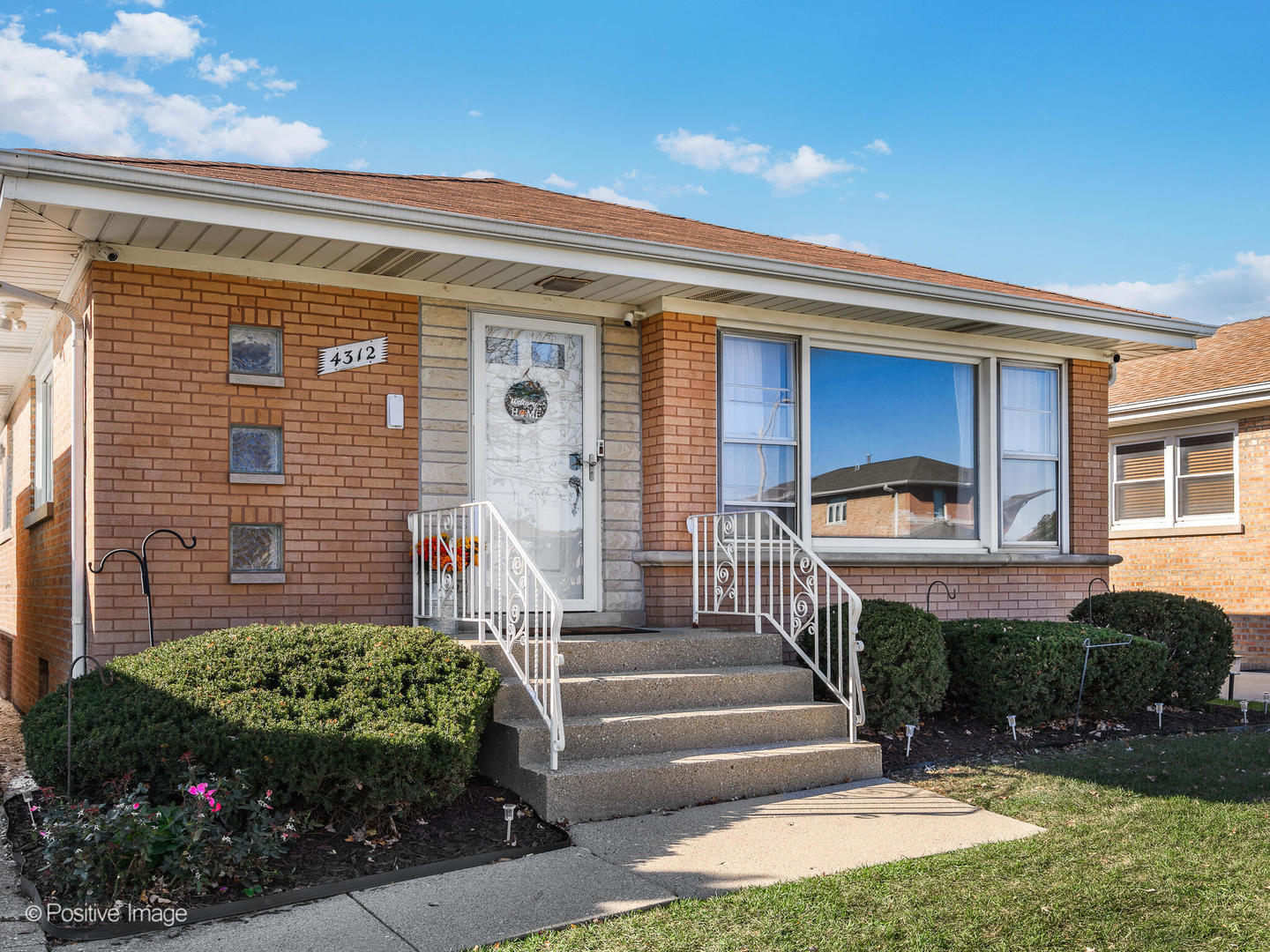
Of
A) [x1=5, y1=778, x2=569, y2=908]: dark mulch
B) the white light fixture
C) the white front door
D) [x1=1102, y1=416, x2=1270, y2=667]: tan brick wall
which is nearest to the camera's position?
[x1=5, y1=778, x2=569, y2=908]: dark mulch

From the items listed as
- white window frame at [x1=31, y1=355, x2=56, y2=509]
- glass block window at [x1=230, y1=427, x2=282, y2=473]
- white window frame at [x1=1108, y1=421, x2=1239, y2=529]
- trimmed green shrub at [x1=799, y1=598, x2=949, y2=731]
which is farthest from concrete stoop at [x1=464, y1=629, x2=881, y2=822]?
white window frame at [x1=1108, y1=421, x2=1239, y2=529]

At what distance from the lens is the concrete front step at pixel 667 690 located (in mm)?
5512

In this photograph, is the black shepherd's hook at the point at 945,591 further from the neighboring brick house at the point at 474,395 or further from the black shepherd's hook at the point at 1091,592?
the black shepherd's hook at the point at 1091,592

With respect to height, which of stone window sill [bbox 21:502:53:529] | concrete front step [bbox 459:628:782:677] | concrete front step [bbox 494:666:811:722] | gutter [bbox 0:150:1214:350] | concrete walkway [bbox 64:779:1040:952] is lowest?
concrete walkway [bbox 64:779:1040:952]

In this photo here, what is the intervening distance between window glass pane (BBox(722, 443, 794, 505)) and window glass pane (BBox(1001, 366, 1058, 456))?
222cm

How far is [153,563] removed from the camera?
6004 mm

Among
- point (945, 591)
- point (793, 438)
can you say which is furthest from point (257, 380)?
point (945, 591)

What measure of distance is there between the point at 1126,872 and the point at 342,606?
14.8 feet

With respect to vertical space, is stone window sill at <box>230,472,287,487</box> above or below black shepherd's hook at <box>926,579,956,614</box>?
above

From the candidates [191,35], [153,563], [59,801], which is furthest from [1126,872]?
[191,35]

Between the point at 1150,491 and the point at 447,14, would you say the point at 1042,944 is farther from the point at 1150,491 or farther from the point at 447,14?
the point at 1150,491

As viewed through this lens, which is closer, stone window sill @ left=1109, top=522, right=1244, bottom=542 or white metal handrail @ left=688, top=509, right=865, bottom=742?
white metal handrail @ left=688, top=509, right=865, bottom=742

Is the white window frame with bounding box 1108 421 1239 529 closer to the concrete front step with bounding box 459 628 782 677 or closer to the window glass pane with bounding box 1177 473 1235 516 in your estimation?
the window glass pane with bounding box 1177 473 1235 516

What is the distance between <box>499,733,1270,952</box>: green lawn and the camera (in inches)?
138
